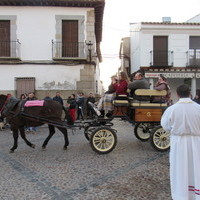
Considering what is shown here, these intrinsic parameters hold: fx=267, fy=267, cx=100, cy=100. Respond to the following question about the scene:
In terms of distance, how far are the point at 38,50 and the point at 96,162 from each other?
10.2 m

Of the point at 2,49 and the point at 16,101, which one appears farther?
the point at 2,49

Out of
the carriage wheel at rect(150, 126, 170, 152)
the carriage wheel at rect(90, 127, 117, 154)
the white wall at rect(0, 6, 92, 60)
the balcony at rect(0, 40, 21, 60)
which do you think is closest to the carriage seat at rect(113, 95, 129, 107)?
the carriage wheel at rect(90, 127, 117, 154)

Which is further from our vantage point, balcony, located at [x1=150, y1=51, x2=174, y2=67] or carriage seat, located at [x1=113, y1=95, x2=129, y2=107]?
balcony, located at [x1=150, y1=51, x2=174, y2=67]

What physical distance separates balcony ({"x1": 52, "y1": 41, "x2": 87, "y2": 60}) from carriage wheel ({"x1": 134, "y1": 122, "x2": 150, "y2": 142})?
24.2 feet

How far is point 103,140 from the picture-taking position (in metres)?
6.46

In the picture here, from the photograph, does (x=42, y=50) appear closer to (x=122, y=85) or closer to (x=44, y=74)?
(x=44, y=74)

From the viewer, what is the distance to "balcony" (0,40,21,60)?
14.3 meters

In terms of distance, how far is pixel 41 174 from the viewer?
16.2 feet

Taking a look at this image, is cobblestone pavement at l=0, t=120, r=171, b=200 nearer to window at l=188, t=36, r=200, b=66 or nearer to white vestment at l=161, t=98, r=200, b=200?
white vestment at l=161, t=98, r=200, b=200

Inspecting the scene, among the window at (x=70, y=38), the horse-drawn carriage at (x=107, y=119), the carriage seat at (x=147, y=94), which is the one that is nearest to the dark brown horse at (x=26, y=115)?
the horse-drawn carriage at (x=107, y=119)

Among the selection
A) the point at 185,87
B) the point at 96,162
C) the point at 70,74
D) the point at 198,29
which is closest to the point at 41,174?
the point at 96,162

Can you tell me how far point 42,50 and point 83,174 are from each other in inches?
425

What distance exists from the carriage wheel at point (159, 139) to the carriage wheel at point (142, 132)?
119 centimetres

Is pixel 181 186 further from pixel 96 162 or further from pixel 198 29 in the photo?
pixel 198 29
